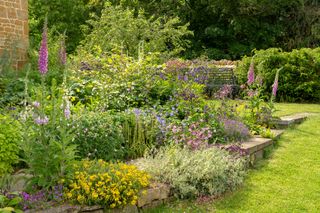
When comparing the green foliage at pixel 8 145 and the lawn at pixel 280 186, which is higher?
the green foliage at pixel 8 145

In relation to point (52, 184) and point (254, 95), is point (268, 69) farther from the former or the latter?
point (52, 184)

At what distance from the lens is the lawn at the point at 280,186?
14.3ft

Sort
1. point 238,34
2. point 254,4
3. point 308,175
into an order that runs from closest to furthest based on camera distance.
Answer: point 308,175, point 254,4, point 238,34

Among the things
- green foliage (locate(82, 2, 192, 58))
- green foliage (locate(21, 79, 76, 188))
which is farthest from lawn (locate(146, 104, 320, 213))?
green foliage (locate(82, 2, 192, 58))

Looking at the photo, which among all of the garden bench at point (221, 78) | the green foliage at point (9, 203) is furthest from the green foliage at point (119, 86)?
the garden bench at point (221, 78)

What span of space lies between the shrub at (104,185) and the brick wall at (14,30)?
6.43m

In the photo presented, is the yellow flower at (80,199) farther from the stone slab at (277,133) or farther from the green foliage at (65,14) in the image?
the green foliage at (65,14)

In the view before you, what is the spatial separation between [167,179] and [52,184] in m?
1.23

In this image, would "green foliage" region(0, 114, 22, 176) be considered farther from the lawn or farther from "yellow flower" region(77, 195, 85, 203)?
the lawn

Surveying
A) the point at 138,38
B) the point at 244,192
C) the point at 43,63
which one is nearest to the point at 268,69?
the point at 138,38

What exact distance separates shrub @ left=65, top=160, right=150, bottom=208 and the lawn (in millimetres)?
367

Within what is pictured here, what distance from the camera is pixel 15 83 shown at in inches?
291

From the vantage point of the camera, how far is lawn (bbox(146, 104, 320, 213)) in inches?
171

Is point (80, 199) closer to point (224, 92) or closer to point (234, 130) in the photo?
point (234, 130)
